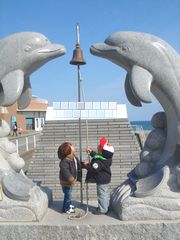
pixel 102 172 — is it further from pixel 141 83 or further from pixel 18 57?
pixel 18 57

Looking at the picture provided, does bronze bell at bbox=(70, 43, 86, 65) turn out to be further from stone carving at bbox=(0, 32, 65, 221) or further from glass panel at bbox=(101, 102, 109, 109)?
glass panel at bbox=(101, 102, 109, 109)

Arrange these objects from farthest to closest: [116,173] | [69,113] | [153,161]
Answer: [69,113]
[116,173]
[153,161]

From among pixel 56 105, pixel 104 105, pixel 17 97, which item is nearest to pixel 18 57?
pixel 17 97

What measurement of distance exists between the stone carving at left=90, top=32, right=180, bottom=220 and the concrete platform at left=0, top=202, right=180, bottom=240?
12 cm

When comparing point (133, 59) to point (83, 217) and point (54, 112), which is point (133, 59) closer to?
point (83, 217)

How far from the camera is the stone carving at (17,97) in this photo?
3.21 meters

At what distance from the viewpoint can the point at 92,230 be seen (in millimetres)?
3061

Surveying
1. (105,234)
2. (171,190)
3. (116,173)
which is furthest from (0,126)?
(116,173)

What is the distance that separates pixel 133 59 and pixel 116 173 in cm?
538

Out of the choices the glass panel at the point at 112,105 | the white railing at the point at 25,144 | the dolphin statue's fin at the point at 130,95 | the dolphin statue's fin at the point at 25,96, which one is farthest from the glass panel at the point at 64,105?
the dolphin statue's fin at the point at 130,95

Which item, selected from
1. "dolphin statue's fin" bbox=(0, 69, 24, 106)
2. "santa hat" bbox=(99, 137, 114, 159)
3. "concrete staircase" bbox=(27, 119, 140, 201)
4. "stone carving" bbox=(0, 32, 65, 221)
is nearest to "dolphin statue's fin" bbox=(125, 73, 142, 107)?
"santa hat" bbox=(99, 137, 114, 159)

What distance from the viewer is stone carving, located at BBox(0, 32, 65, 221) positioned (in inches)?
126

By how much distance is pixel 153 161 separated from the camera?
3.52m

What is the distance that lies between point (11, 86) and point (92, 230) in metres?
1.65
